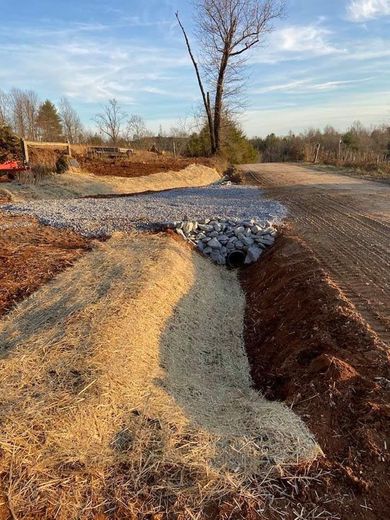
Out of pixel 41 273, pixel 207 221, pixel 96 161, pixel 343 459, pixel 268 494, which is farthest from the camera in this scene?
pixel 96 161

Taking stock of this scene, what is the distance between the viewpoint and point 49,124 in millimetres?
51312

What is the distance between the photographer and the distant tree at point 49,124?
5028 centimetres

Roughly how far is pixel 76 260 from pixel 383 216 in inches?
270

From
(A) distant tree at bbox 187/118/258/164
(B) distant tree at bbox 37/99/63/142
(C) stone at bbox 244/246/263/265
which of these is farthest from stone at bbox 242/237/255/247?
(B) distant tree at bbox 37/99/63/142

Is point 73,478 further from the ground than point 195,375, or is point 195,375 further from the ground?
point 73,478

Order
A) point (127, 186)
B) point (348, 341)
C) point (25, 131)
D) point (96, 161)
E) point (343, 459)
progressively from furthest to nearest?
point (25, 131) < point (96, 161) < point (127, 186) < point (348, 341) < point (343, 459)

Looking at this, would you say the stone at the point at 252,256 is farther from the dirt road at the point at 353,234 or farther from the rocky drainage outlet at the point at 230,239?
the dirt road at the point at 353,234

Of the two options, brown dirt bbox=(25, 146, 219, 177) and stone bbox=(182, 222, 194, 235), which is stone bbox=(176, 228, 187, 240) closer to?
stone bbox=(182, 222, 194, 235)

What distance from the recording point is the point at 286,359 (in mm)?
4766

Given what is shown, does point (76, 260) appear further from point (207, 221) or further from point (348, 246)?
point (348, 246)

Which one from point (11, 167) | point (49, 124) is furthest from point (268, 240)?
point (49, 124)

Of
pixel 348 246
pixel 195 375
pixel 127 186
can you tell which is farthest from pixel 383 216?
pixel 127 186

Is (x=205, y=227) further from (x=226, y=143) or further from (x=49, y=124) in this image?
(x=49, y=124)

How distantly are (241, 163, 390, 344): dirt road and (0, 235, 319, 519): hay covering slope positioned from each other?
1.73 metres
